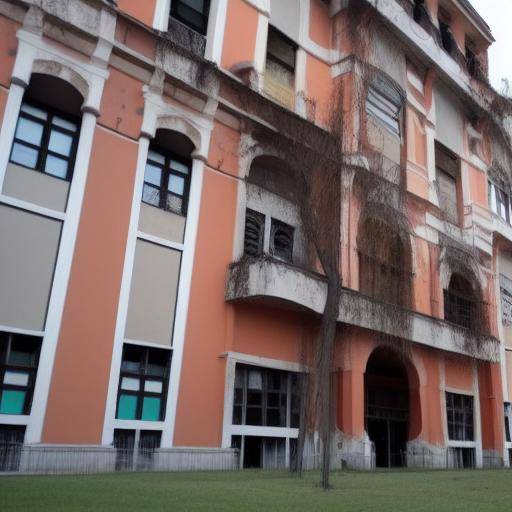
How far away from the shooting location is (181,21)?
55.2 feet

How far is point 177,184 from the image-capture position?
614 inches

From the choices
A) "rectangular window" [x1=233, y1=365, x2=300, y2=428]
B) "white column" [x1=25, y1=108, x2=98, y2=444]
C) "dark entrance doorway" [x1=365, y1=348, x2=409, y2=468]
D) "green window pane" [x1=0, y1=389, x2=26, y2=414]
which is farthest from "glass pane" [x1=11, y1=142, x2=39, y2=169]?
"dark entrance doorway" [x1=365, y1=348, x2=409, y2=468]

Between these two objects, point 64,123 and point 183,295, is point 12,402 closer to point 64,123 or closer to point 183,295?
point 183,295

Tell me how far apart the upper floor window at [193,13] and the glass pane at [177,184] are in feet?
15.5

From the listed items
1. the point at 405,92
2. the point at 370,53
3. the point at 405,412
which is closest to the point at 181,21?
the point at 370,53

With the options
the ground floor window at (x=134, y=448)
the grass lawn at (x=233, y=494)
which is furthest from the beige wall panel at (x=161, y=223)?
the grass lawn at (x=233, y=494)

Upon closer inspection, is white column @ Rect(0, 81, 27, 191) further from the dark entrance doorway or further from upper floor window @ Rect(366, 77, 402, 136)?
the dark entrance doorway

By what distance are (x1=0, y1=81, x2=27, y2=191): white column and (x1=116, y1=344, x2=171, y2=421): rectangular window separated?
15.5 feet

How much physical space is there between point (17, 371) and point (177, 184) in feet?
20.6

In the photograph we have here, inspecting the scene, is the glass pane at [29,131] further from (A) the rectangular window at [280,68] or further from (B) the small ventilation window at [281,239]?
(A) the rectangular window at [280,68]

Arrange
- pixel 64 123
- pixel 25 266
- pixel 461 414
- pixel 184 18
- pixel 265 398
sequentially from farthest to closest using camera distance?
pixel 461 414 → pixel 184 18 → pixel 265 398 → pixel 64 123 → pixel 25 266

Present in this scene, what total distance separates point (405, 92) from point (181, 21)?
31.5 feet

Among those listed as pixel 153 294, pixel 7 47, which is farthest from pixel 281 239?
pixel 7 47

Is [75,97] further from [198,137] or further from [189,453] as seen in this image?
[189,453]
